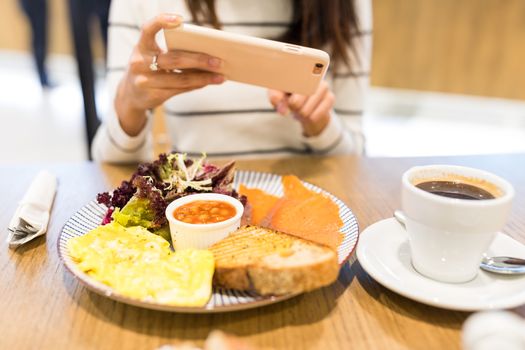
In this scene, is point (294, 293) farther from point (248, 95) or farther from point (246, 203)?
point (248, 95)

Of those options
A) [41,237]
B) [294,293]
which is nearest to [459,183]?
[294,293]

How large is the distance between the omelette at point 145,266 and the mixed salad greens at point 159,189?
110mm

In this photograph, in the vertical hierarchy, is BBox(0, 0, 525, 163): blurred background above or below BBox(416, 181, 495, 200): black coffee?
below

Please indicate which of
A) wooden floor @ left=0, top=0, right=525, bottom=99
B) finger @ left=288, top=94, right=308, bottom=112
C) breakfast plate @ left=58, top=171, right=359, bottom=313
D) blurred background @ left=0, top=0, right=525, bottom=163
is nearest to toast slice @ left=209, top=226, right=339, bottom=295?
breakfast plate @ left=58, top=171, right=359, bottom=313

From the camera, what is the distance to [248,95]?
1.77 meters

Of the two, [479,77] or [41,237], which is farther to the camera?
[479,77]

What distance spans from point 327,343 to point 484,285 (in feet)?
1.08

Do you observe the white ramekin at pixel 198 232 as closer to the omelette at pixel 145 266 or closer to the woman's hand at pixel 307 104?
the omelette at pixel 145 266

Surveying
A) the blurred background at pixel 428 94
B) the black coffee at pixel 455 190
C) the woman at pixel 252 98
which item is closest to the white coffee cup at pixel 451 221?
the black coffee at pixel 455 190

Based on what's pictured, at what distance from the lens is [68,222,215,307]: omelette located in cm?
79

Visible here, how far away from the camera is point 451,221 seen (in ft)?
2.68

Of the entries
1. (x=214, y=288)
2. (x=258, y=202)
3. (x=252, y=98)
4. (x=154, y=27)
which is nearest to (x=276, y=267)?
(x=214, y=288)

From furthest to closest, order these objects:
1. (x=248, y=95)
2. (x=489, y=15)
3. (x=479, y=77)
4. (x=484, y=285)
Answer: (x=479, y=77) < (x=489, y=15) < (x=248, y=95) < (x=484, y=285)

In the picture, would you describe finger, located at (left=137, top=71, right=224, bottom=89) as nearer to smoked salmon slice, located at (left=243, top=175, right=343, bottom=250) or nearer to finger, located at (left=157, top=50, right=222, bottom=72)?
finger, located at (left=157, top=50, right=222, bottom=72)
